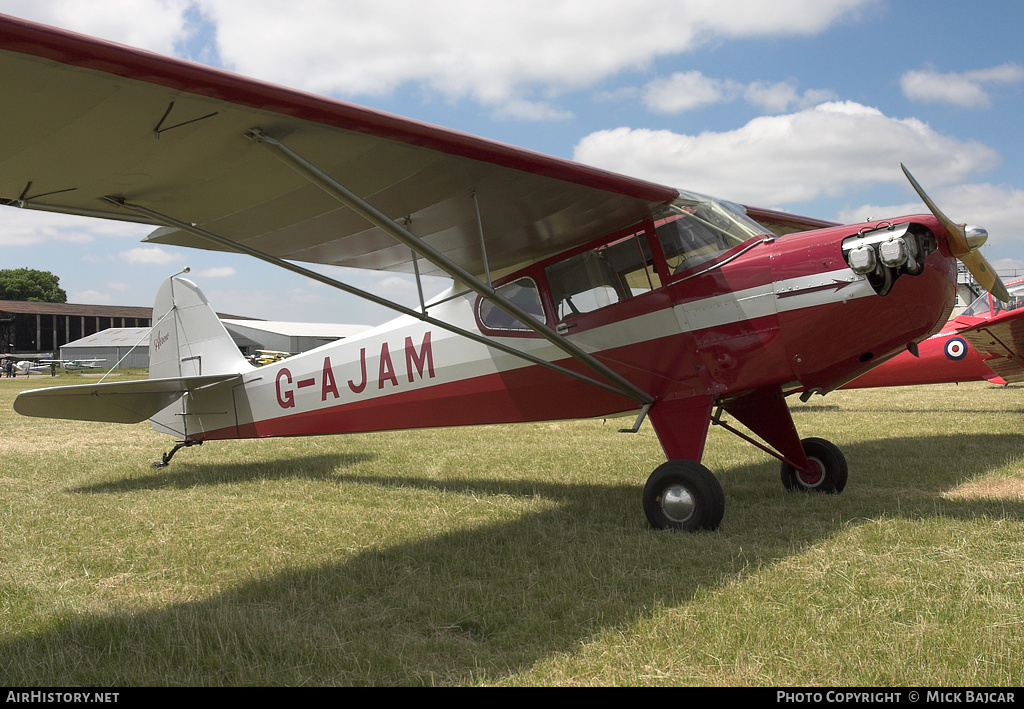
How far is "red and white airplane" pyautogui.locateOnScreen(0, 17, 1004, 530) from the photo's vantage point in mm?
3303

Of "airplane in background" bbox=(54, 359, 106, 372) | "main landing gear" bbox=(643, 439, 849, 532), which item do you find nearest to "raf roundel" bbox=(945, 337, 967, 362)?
"main landing gear" bbox=(643, 439, 849, 532)

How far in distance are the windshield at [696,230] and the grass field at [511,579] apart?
194 cm

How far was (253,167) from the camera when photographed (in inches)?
156

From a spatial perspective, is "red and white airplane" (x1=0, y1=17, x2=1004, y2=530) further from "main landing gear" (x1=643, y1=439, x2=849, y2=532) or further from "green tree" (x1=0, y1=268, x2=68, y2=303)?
"green tree" (x1=0, y1=268, x2=68, y2=303)

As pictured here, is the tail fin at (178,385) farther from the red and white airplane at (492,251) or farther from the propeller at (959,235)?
the propeller at (959,235)

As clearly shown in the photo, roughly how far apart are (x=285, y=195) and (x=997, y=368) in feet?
37.2

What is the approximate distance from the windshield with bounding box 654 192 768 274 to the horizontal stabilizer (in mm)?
5339

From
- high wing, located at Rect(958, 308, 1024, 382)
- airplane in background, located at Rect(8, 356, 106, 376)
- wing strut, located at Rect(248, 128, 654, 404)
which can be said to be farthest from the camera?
airplane in background, located at Rect(8, 356, 106, 376)

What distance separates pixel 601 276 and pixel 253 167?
2.77 meters

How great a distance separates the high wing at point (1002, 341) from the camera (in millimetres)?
9852

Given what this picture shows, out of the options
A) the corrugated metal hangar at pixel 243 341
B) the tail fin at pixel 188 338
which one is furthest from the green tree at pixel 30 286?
the tail fin at pixel 188 338

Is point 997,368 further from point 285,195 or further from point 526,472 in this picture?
point 285,195

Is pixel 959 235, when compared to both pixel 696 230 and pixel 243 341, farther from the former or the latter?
pixel 243 341
